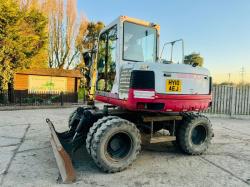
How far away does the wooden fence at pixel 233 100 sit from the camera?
44.0 feet

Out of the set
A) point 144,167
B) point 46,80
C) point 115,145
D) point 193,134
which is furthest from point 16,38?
point 144,167

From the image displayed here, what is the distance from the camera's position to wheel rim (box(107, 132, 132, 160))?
482 centimetres

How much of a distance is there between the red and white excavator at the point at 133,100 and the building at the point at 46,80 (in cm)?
1414

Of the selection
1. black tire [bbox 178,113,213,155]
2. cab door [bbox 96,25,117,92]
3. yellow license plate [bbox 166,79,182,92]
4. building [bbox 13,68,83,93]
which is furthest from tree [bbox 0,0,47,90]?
yellow license plate [bbox 166,79,182,92]

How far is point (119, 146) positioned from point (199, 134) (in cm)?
212

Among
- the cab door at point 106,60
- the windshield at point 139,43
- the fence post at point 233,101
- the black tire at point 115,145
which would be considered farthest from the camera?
the fence post at point 233,101

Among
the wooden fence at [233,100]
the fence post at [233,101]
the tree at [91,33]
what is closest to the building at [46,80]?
the tree at [91,33]

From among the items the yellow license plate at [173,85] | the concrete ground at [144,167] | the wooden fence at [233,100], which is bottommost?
the concrete ground at [144,167]

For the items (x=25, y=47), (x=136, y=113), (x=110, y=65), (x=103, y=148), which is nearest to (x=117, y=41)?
(x=110, y=65)

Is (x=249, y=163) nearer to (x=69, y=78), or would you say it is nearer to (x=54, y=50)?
(x=69, y=78)

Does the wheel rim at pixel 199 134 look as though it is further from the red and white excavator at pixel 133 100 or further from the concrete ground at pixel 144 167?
the concrete ground at pixel 144 167

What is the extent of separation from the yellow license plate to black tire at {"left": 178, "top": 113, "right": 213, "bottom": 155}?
1040 millimetres

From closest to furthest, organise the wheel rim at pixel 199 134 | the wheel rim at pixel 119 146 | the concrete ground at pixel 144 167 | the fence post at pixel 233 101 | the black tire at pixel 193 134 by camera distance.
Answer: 1. the concrete ground at pixel 144 167
2. the wheel rim at pixel 119 146
3. the black tire at pixel 193 134
4. the wheel rim at pixel 199 134
5. the fence post at pixel 233 101

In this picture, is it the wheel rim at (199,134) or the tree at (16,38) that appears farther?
the tree at (16,38)
